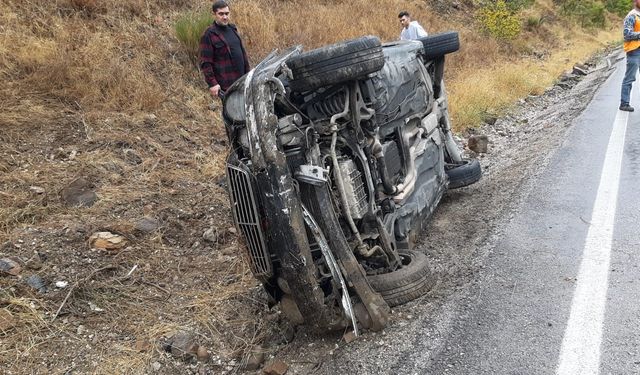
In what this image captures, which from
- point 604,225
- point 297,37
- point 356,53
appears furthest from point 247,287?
point 297,37

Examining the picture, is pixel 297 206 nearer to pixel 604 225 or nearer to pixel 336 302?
pixel 336 302

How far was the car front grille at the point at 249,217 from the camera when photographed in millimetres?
2877

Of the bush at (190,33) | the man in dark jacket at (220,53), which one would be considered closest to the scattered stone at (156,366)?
the man in dark jacket at (220,53)

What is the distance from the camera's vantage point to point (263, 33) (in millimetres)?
9680

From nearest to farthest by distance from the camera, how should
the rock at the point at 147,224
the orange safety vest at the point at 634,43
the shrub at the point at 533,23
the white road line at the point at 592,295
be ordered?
the white road line at the point at 592,295, the rock at the point at 147,224, the orange safety vest at the point at 634,43, the shrub at the point at 533,23

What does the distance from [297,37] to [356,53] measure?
763 centimetres

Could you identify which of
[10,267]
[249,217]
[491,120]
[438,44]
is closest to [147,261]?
[10,267]

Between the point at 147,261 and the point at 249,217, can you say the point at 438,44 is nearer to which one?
the point at 249,217

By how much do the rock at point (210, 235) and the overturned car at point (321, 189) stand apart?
1.58 m

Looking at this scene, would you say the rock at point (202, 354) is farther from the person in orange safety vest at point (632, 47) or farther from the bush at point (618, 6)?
the bush at point (618, 6)

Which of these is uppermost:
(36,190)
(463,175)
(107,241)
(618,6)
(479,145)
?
(36,190)

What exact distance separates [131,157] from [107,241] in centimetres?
166

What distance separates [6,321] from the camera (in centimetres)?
338

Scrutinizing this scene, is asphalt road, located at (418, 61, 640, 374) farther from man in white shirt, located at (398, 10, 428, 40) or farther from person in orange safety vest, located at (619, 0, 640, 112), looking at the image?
man in white shirt, located at (398, 10, 428, 40)
